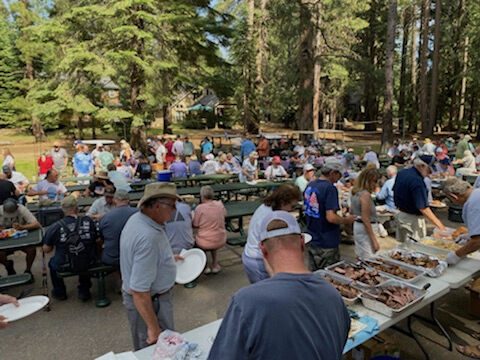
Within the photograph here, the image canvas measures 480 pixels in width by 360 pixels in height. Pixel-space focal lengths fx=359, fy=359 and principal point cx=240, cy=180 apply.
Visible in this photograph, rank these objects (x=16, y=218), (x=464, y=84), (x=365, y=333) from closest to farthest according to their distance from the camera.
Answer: (x=365, y=333), (x=16, y=218), (x=464, y=84)

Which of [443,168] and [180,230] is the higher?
[443,168]

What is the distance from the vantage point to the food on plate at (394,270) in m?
3.38

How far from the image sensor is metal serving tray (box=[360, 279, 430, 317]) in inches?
→ 111

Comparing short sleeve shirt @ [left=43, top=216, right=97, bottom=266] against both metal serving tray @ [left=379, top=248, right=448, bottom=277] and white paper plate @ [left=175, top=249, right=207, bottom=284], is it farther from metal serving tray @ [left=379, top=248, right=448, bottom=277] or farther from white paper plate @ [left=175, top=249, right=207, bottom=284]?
metal serving tray @ [left=379, top=248, right=448, bottom=277]

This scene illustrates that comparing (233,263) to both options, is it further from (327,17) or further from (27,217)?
(327,17)

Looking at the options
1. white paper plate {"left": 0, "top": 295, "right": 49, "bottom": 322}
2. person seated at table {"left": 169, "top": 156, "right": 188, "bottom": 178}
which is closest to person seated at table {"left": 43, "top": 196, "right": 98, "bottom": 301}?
white paper plate {"left": 0, "top": 295, "right": 49, "bottom": 322}

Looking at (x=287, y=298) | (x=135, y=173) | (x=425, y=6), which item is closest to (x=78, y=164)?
(x=135, y=173)

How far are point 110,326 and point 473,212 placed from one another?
411cm

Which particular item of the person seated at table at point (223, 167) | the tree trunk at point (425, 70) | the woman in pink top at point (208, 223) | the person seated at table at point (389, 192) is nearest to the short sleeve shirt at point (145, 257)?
the woman in pink top at point (208, 223)

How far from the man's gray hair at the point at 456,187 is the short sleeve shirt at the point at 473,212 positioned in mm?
125

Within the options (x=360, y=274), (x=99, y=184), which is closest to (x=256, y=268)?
(x=360, y=274)

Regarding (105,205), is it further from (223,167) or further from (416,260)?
(223,167)

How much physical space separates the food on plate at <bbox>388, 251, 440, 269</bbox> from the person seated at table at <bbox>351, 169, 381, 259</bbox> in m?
0.31

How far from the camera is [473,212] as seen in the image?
3262 millimetres
